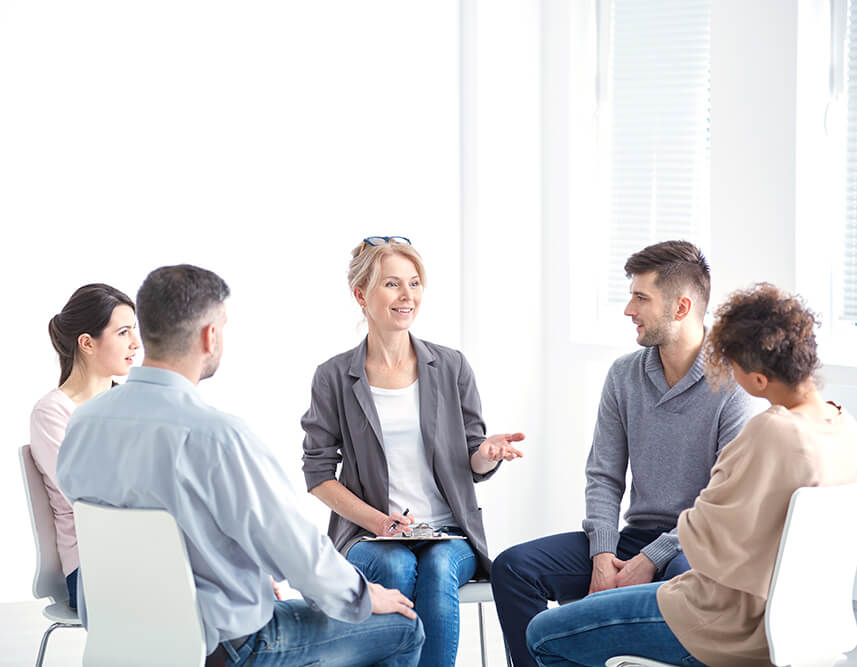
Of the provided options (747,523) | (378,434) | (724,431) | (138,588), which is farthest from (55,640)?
(747,523)

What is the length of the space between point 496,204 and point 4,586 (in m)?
Result: 2.61

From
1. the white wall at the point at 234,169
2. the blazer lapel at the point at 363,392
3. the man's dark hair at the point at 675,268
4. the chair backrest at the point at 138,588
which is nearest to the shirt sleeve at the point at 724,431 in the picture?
the man's dark hair at the point at 675,268

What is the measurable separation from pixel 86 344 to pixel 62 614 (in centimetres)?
75

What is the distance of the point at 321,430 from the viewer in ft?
9.59

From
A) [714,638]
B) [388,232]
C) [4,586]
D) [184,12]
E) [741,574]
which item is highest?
[184,12]

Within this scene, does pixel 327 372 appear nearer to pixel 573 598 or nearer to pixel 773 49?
pixel 573 598

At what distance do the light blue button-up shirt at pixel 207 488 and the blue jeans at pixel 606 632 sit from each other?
51 centimetres

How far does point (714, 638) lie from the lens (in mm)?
1936

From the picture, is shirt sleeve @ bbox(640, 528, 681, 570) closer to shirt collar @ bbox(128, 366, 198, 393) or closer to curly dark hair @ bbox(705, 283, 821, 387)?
curly dark hair @ bbox(705, 283, 821, 387)

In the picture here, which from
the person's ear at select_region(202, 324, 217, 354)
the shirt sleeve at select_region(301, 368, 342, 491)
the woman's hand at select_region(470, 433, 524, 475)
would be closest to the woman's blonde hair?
the shirt sleeve at select_region(301, 368, 342, 491)

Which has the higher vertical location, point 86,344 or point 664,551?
point 86,344

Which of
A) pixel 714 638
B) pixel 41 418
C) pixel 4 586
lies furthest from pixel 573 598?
pixel 4 586

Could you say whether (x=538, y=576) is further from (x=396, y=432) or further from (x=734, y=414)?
(x=734, y=414)

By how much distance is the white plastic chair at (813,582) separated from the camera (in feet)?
5.94
